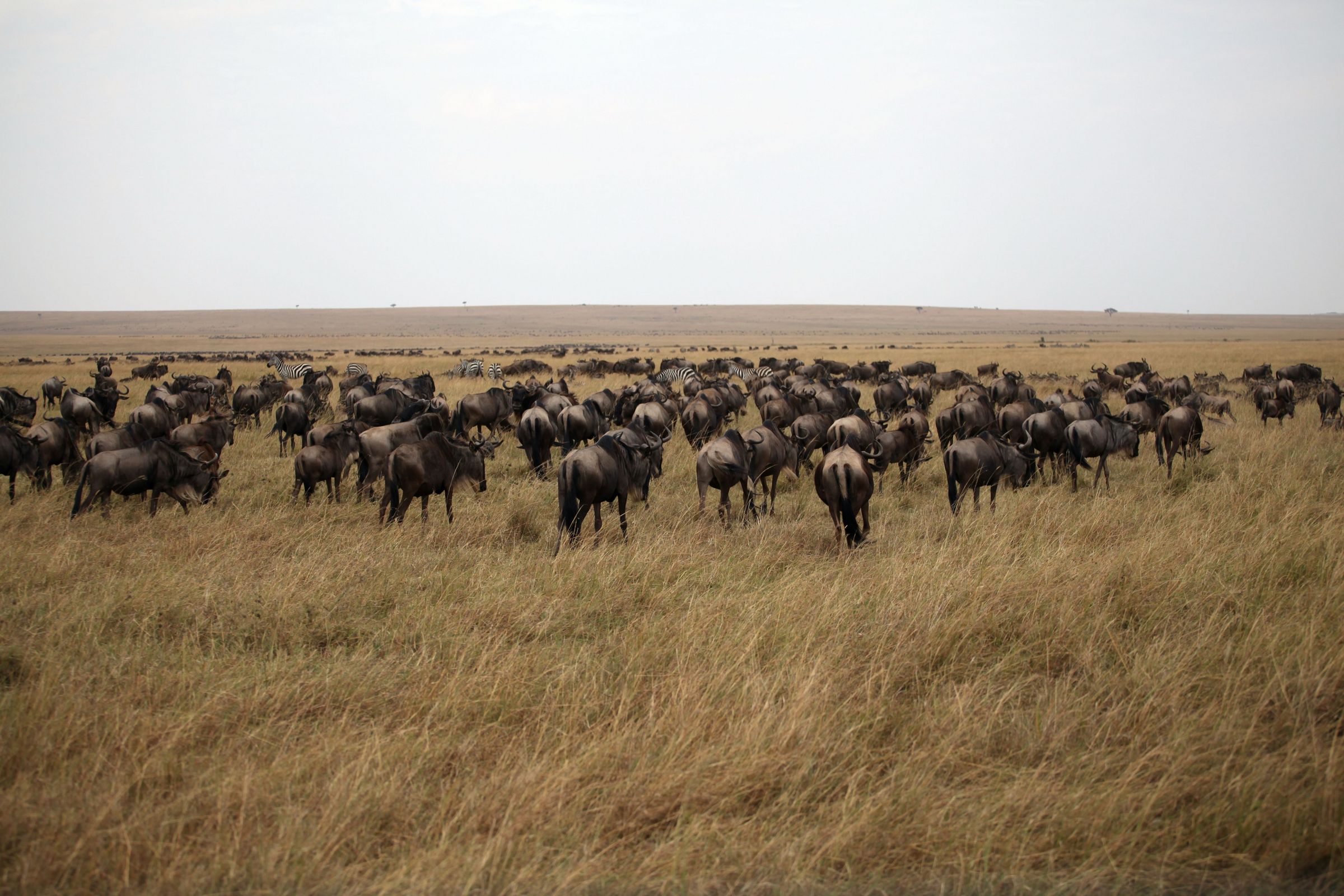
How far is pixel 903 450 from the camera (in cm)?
1159

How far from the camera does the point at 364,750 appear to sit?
3697 mm

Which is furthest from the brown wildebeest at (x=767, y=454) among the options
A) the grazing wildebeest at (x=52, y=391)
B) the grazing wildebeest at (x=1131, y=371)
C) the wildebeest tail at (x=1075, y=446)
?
the grazing wildebeest at (x=1131, y=371)

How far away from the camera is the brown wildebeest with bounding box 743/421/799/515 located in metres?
9.77

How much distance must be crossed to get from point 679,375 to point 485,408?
559 inches

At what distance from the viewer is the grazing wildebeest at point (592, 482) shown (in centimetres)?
777

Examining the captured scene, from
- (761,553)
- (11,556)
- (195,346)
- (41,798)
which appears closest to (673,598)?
(761,553)

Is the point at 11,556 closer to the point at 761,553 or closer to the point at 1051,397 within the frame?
the point at 761,553

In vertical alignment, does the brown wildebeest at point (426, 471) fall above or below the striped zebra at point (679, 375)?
below

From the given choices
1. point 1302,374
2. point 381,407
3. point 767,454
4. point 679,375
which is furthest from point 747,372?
point 767,454

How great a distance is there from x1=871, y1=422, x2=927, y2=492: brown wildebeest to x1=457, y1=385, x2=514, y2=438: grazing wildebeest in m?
7.65

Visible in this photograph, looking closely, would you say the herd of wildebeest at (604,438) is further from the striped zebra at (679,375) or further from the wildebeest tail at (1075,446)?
the striped zebra at (679,375)

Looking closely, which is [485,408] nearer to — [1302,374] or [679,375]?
[679,375]

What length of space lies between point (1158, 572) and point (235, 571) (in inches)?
288

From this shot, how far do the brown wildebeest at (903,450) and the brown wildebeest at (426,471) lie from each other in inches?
212
